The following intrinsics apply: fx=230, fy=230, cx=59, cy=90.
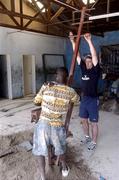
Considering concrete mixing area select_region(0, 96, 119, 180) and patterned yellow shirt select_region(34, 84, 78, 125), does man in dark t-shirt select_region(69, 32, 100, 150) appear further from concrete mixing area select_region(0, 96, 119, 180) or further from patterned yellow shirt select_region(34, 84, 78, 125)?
patterned yellow shirt select_region(34, 84, 78, 125)

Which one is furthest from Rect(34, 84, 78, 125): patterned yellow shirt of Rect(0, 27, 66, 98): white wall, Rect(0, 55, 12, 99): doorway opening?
Rect(0, 55, 12, 99): doorway opening

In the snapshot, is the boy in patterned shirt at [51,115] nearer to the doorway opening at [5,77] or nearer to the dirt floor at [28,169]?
the dirt floor at [28,169]

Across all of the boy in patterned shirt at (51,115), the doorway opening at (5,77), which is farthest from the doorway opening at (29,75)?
the boy in patterned shirt at (51,115)

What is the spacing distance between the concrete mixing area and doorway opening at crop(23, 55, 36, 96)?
4537mm

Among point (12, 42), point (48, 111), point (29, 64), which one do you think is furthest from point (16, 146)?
point (29, 64)

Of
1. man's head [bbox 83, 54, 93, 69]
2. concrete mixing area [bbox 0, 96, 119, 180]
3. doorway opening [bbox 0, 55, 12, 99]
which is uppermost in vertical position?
man's head [bbox 83, 54, 93, 69]

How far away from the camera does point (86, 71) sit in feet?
11.7

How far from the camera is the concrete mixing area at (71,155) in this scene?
2.91 meters

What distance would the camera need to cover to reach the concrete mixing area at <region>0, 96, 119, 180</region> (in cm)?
291

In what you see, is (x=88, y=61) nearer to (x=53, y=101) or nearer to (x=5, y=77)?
(x=53, y=101)

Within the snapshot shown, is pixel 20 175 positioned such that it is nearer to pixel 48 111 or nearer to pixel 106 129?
pixel 48 111

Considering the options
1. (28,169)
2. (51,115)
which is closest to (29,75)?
(28,169)

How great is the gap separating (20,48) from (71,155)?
6277 millimetres

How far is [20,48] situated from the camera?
29.4 feet
